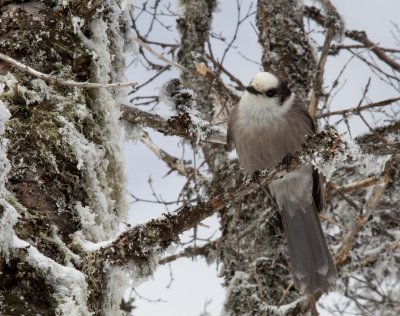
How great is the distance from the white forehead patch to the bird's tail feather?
809 millimetres

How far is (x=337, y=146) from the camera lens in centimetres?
182

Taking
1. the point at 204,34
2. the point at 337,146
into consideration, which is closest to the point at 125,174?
the point at 337,146

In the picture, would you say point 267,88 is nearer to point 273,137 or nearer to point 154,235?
point 273,137

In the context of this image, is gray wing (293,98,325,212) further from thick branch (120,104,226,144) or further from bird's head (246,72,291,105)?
thick branch (120,104,226,144)

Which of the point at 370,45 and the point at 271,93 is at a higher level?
the point at 370,45

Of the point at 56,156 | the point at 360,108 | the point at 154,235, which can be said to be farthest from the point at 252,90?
the point at 154,235

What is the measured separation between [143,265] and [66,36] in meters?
0.89

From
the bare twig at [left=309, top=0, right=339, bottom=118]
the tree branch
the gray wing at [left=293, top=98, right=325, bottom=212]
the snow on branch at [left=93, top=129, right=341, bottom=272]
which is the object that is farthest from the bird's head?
the tree branch

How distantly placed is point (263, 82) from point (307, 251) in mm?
984

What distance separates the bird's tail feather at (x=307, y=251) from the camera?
3.02 meters

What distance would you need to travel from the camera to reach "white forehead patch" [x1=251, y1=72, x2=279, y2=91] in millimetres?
3107

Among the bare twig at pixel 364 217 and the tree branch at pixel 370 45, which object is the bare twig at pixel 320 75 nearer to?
the bare twig at pixel 364 217

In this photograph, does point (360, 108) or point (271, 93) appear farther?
point (360, 108)

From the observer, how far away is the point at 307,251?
317cm
